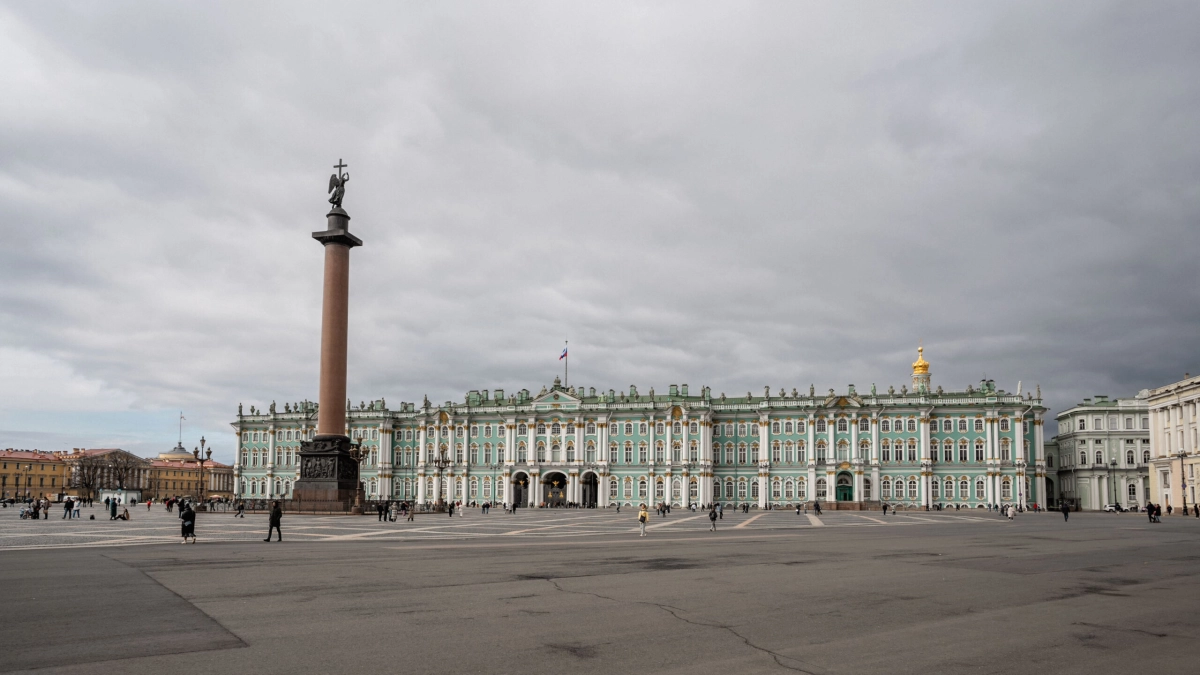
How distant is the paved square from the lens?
408 inches

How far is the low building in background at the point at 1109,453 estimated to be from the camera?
11275 centimetres

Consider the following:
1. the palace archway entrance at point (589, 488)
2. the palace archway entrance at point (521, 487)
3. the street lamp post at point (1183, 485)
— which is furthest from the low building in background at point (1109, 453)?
the palace archway entrance at point (521, 487)

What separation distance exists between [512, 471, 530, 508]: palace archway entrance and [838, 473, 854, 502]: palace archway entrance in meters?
39.1

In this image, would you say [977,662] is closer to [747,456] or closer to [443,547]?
[443,547]

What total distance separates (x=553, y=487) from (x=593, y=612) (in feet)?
331

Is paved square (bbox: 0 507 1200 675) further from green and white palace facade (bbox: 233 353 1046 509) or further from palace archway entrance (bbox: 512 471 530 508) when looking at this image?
palace archway entrance (bbox: 512 471 530 508)

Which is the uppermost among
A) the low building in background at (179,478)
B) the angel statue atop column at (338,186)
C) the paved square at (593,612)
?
the angel statue atop column at (338,186)

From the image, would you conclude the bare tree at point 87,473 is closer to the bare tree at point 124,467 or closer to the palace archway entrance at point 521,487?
the bare tree at point 124,467

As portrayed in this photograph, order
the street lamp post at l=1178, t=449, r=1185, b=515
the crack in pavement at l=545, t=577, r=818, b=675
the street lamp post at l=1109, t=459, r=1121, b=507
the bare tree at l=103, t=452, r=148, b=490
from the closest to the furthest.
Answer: the crack in pavement at l=545, t=577, r=818, b=675 < the street lamp post at l=1178, t=449, r=1185, b=515 < the street lamp post at l=1109, t=459, r=1121, b=507 < the bare tree at l=103, t=452, r=148, b=490

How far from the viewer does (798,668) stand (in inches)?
392

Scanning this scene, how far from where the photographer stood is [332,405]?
54875 millimetres

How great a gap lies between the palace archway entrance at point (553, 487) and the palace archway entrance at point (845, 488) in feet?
112

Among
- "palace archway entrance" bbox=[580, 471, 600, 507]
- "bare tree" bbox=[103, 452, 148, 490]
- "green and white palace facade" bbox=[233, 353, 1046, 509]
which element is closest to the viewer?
"green and white palace facade" bbox=[233, 353, 1046, 509]

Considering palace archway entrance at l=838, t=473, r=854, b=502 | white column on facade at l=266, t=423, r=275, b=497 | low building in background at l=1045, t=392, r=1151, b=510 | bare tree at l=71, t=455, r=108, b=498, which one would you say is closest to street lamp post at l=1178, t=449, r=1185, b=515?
low building in background at l=1045, t=392, r=1151, b=510
